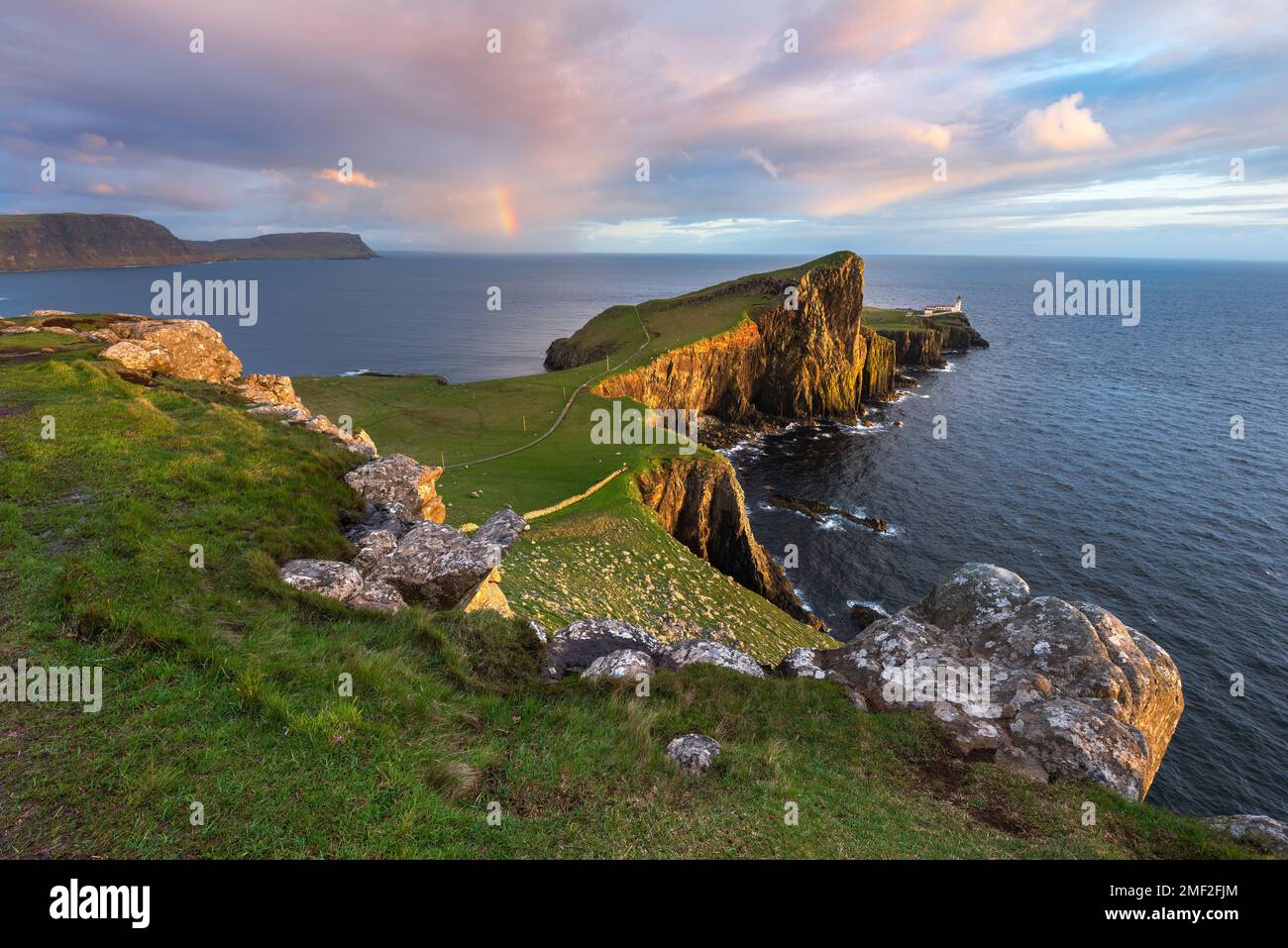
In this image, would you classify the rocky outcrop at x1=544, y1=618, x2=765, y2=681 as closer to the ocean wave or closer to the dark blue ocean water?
the dark blue ocean water

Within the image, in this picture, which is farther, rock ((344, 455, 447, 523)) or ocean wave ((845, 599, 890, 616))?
ocean wave ((845, 599, 890, 616))

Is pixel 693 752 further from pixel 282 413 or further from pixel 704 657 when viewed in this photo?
pixel 282 413

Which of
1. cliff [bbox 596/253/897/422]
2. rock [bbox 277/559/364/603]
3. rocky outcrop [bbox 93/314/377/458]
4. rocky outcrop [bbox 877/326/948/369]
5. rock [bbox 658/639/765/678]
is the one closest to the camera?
rock [bbox 277/559/364/603]

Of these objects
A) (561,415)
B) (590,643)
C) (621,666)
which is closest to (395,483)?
(590,643)

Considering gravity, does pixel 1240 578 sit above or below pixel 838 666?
below

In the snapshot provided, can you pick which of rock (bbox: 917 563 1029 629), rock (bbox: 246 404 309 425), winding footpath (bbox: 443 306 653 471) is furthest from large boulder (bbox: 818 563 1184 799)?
winding footpath (bbox: 443 306 653 471)

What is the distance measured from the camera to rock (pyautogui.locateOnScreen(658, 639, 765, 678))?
52.4 ft

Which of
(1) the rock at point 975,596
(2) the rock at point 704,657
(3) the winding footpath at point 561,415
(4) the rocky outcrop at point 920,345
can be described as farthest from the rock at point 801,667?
(4) the rocky outcrop at point 920,345

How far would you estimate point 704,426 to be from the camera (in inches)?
3583

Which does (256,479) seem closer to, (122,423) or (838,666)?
(122,423)

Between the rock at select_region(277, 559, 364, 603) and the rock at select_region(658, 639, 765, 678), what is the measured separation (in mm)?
8445

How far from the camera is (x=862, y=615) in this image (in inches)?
1777
